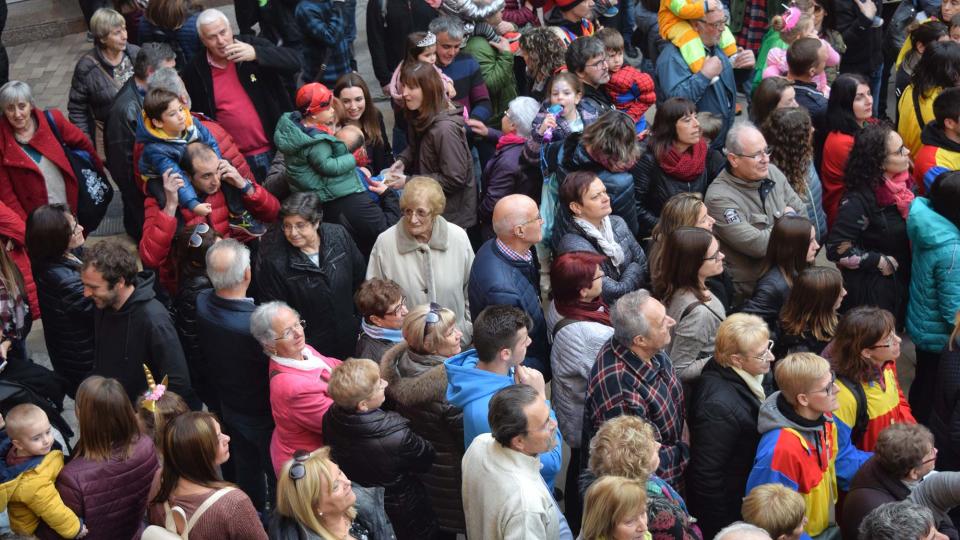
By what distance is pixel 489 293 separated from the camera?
19.9 ft

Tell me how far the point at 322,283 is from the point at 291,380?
39.9 inches

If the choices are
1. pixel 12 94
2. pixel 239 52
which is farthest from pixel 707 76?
pixel 12 94

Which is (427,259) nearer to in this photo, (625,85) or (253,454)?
(253,454)

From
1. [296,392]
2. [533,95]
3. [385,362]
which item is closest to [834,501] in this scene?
[385,362]

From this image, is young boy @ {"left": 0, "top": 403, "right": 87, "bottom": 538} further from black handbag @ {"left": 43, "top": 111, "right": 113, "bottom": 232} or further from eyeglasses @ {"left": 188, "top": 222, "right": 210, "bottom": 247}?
black handbag @ {"left": 43, "top": 111, "right": 113, "bottom": 232}

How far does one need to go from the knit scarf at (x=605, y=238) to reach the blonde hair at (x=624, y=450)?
178 cm

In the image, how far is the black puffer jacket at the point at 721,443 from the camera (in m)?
5.25

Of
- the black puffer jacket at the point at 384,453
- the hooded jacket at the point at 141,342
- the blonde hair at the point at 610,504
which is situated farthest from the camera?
the hooded jacket at the point at 141,342

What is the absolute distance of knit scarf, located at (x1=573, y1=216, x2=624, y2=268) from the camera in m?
6.43

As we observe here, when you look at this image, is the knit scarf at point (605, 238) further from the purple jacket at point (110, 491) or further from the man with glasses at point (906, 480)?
the purple jacket at point (110, 491)

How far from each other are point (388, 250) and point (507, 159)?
4.00 ft

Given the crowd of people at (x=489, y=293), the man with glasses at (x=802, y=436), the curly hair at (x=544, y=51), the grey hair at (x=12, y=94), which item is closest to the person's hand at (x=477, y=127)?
the crowd of people at (x=489, y=293)

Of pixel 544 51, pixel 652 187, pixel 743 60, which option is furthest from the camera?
pixel 743 60

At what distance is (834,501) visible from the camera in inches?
210
